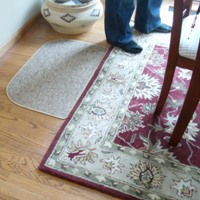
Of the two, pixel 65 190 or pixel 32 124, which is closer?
pixel 65 190

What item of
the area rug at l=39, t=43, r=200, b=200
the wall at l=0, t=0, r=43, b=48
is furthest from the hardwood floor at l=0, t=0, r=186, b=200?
the wall at l=0, t=0, r=43, b=48

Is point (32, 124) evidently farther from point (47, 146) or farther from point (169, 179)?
point (169, 179)

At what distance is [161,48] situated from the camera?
1846 millimetres

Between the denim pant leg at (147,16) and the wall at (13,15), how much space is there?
827 mm

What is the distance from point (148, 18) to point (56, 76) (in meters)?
0.83

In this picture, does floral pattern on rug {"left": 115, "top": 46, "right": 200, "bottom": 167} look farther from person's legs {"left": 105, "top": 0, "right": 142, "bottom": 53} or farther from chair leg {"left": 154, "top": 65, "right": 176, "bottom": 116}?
person's legs {"left": 105, "top": 0, "right": 142, "bottom": 53}

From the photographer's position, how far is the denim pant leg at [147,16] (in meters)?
1.86

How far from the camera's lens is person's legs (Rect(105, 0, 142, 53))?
5.48 feet

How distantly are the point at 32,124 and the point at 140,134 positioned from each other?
0.56 metres

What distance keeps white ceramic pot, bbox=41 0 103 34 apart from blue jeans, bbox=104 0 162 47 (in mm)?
147

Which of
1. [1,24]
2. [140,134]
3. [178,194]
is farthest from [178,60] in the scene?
[1,24]

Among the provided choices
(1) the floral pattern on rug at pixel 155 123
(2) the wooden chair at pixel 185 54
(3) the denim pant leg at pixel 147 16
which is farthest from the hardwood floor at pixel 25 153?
(3) the denim pant leg at pixel 147 16

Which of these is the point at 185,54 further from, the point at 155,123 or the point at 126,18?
the point at 126,18

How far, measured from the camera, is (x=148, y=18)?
6.24 feet
